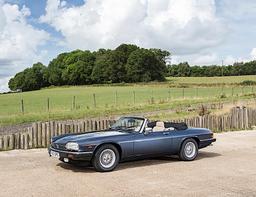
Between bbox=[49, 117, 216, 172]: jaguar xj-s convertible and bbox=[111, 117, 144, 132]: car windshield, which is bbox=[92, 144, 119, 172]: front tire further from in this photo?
bbox=[111, 117, 144, 132]: car windshield

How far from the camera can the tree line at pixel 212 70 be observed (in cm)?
13532

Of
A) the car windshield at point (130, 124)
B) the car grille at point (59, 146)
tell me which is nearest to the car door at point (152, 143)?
the car windshield at point (130, 124)

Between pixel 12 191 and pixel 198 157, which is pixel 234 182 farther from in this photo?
pixel 12 191

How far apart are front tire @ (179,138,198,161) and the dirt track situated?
21 centimetres

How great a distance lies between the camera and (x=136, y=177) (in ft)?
31.9

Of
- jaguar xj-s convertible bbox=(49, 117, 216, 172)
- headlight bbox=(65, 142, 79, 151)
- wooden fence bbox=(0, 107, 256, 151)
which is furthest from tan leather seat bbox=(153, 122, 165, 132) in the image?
wooden fence bbox=(0, 107, 256, 151)

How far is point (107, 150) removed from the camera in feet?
34.3

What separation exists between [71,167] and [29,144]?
355 cm

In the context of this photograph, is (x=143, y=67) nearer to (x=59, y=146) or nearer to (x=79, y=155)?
(x=59, y=146)

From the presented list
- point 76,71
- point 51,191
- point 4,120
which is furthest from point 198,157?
point 76,71

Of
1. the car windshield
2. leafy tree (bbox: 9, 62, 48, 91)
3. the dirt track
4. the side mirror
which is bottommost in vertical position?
the dirt track

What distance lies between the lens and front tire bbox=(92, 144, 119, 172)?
1024 cm

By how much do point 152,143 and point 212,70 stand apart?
133769 mm

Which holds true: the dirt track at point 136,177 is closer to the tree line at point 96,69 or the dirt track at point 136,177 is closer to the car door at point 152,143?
the car door at point 152,143
